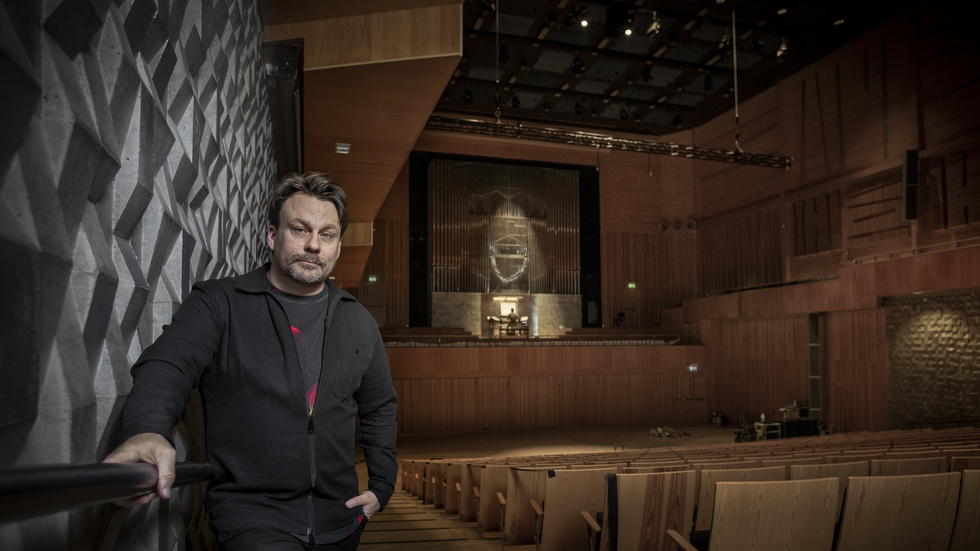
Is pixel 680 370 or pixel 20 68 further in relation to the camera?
pixel 680 370

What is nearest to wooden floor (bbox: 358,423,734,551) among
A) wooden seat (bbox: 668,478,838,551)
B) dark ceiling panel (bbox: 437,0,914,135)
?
wooden seat (bbox: 668,478,838,551)

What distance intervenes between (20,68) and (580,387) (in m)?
12.8

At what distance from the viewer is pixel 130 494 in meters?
0.82

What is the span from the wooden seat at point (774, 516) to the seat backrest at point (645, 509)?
1.11 ft

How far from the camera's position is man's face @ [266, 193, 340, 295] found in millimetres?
1484

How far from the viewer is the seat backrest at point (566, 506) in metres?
2.70

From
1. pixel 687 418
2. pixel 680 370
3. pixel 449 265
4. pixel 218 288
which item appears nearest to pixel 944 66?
pixel 680 370

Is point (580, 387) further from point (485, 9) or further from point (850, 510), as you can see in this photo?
point (850, 510)

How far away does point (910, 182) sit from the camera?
9695 millimetres

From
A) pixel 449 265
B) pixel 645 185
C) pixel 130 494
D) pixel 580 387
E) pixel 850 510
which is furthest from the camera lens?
pixel 645 185

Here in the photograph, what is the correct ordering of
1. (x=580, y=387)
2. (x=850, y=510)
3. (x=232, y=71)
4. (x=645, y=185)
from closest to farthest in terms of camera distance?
1. (x=850, y=510)
2. (x=232, y=71)
3. (x=580, y=387)
4. (x=645, y=185)

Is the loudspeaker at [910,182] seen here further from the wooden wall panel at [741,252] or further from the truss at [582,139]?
the wooden wall panel at [741,252]

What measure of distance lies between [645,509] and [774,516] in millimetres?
541

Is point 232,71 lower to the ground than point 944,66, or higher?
lower
